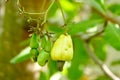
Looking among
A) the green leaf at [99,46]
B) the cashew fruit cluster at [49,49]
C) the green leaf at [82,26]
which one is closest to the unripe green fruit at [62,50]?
the cashew fruit cluster at [49,49]

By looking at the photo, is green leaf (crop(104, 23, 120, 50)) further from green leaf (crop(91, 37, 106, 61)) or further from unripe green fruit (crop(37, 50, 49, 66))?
green leaf (crop(91, 37, 106, 61))

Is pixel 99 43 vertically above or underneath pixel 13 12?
underneath

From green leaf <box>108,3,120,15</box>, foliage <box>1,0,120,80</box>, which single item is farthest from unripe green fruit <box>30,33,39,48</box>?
green leaf <box>108,3,120,15</box>

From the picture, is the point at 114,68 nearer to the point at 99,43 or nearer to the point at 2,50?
the point at 99,43

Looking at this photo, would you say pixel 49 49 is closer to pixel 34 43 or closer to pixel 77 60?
pixel 34 43

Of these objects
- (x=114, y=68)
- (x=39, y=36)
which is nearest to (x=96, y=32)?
(x=39, y=36)

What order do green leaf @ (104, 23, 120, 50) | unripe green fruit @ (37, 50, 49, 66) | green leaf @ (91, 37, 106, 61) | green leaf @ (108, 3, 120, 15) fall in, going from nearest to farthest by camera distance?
unripe green fruit @ (37, 50, 49, 66) → green leaf @ (104, 23, 120, 50) → green leaf @ (108, 3, 120, 15) → green leaf @ (91, 37, 106, 61)

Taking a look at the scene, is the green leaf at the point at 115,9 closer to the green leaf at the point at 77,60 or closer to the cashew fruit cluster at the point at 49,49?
the green leaf at the point at 77,60

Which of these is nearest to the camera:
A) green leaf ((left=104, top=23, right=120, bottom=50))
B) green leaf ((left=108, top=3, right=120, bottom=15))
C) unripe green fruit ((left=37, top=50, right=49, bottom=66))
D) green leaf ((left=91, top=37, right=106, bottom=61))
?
unripe green fruit ((left=37, top=50, right=49, bottom=66))
